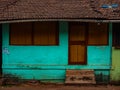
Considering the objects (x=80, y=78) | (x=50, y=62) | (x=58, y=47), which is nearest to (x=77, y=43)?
(x=58, y=47)

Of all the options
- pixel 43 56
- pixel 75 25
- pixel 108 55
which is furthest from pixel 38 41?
pixel 108 55

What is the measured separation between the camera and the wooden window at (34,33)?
646 inches

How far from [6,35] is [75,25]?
2.89m

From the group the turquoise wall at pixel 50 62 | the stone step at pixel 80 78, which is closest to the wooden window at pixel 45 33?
the turquoise wall at pixel 50 62

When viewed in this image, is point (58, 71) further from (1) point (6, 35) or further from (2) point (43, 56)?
(1) point (6, 35)

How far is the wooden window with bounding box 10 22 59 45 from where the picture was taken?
1641 centimetres

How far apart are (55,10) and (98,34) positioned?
206 cm

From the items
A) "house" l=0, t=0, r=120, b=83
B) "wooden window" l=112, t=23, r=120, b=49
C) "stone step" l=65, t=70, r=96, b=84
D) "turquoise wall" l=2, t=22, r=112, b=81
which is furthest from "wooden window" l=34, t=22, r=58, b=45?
"wooden window" l=112, t=23, r=120, b=49

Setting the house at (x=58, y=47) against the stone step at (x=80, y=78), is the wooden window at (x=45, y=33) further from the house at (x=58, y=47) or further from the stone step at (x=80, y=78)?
the stone step at (x=80, y=78)

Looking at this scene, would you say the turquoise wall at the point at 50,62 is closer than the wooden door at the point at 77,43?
Yes

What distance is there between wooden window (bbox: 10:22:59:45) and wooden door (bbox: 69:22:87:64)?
2.20 feet

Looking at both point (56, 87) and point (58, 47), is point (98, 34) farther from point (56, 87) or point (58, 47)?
point (56, 87)

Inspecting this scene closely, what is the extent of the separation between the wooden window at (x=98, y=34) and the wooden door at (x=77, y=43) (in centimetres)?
25

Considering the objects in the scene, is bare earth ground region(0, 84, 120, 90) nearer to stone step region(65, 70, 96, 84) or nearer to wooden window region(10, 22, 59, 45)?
stone step region(65, 70, 96, 84)
